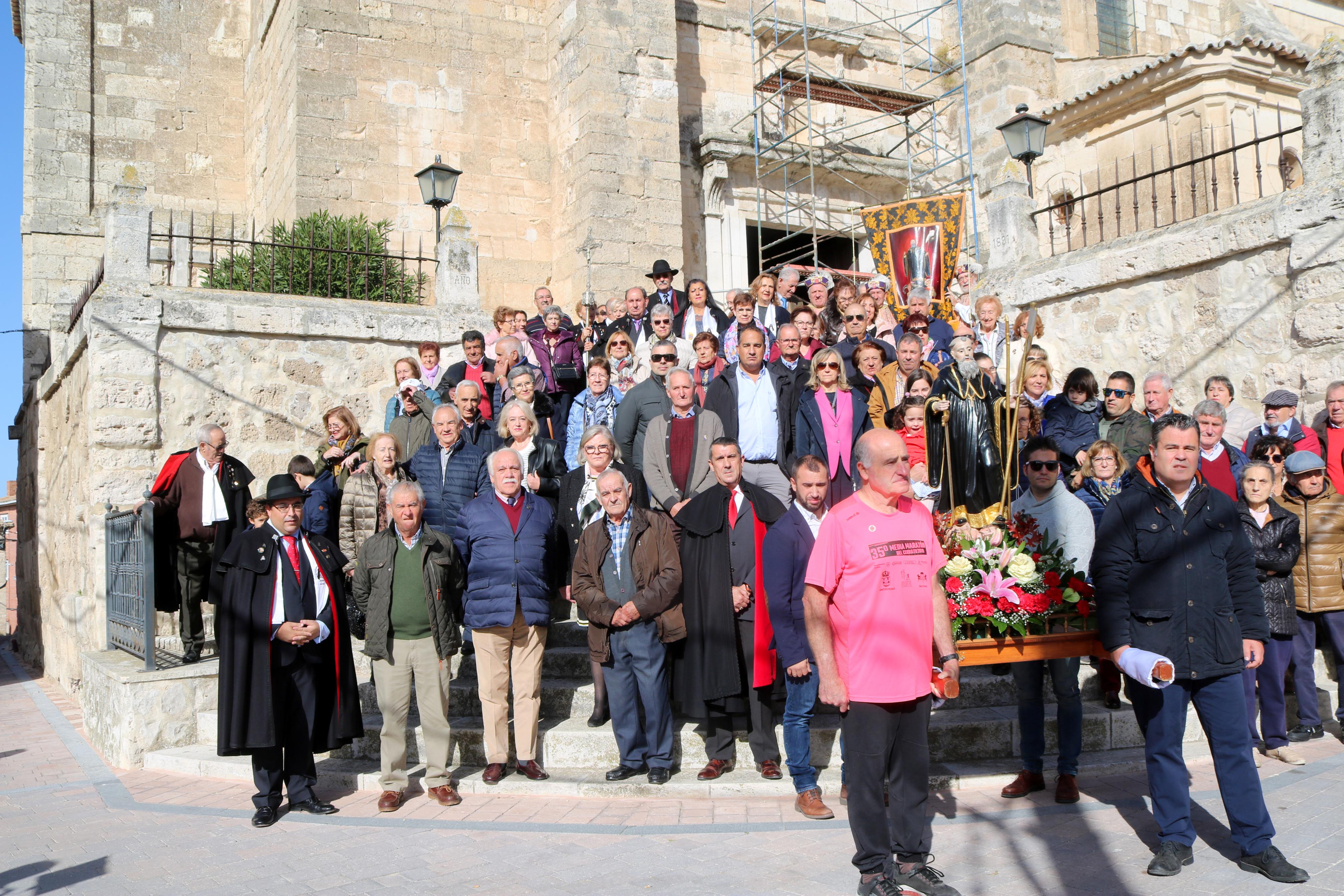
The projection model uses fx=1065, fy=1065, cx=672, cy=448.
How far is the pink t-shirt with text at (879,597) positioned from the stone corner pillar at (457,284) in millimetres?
7227

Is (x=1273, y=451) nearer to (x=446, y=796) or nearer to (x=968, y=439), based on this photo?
(x=968, y=439)

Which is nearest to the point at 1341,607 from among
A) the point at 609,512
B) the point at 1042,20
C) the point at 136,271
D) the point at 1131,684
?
the point at 1131,684

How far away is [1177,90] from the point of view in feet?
48.0

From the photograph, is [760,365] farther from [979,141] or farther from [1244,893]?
[979,141]

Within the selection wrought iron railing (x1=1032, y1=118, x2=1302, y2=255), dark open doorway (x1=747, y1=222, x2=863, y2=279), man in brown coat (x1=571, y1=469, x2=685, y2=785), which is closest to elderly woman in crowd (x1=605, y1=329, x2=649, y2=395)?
man in brown coat (x1=571, y1=469, x2=685, y2=785)

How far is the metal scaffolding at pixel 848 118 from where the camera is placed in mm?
17156

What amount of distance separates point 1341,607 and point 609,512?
14.8 ft

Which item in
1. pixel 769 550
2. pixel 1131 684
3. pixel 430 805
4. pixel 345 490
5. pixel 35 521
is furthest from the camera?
pixel 35 521

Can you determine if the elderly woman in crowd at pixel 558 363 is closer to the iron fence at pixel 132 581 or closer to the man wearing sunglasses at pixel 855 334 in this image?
the man wearing sunglasses at pixel 855 334

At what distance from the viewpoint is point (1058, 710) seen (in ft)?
18.1

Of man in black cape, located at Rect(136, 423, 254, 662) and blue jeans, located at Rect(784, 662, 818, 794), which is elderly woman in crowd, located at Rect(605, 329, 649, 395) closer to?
man in black cape, located at Rect(136, 423, 254, 662)

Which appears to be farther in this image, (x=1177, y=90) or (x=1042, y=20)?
(x=1042, y=20)

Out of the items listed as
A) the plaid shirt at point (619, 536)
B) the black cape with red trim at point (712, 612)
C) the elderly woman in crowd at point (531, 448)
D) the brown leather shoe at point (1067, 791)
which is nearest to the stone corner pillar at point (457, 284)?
the elderly woman in crowd at point (531, 448)

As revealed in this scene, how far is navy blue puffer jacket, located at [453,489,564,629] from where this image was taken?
20.1ft
